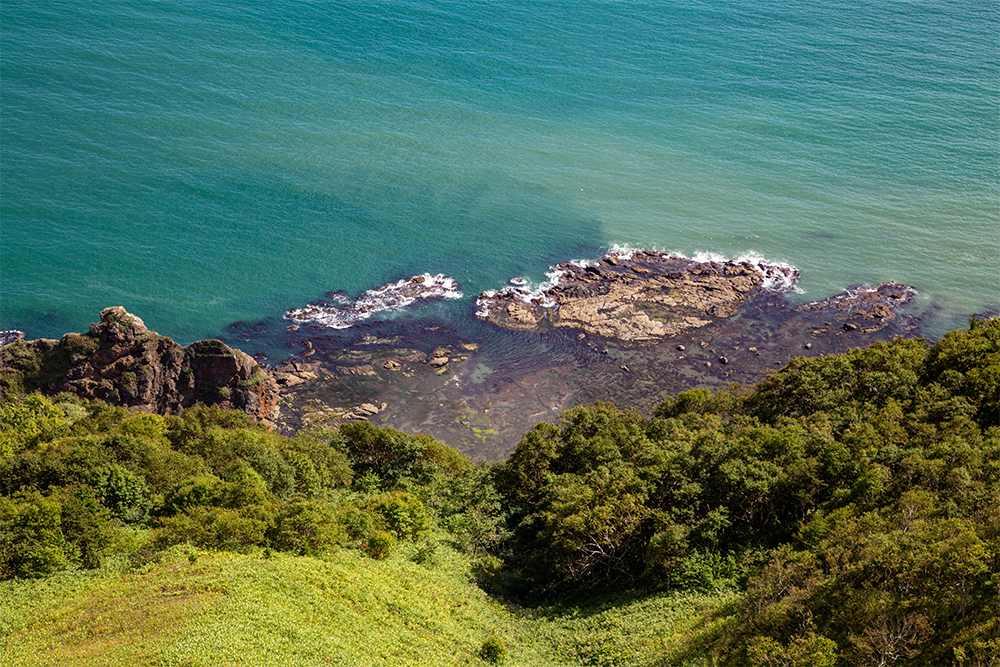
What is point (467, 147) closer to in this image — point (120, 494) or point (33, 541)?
point (120, 494)

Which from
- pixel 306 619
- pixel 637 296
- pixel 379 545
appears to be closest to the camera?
pixel 306 619

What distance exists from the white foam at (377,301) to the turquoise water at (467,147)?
215cm

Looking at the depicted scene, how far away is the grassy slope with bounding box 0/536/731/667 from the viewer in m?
33.6

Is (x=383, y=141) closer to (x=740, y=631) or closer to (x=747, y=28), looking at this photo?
(x=747, y=28)

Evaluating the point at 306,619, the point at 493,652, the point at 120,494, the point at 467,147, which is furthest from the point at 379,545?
the point at 467,147

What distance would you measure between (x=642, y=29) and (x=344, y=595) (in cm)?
13883

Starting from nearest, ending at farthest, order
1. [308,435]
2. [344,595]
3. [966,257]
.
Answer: [344,595]
[308,435]
[966,257]

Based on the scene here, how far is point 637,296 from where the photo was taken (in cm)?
9519

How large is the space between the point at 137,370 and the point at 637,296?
184 feet

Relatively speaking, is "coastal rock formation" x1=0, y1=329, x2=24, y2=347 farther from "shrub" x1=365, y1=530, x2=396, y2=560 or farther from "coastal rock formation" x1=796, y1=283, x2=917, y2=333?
"coastal rock formation" x1=796, y1=283, x2=917, y2=333

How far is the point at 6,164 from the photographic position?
108 m

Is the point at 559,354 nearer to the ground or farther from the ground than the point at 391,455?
farther from the ground

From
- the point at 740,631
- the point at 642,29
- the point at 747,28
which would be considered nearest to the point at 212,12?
the point at 642,29

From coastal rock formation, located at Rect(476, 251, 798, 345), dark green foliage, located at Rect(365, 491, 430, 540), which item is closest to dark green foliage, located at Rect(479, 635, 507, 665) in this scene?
dark green foliage, located at Rect(365, 491, 430, 540)
